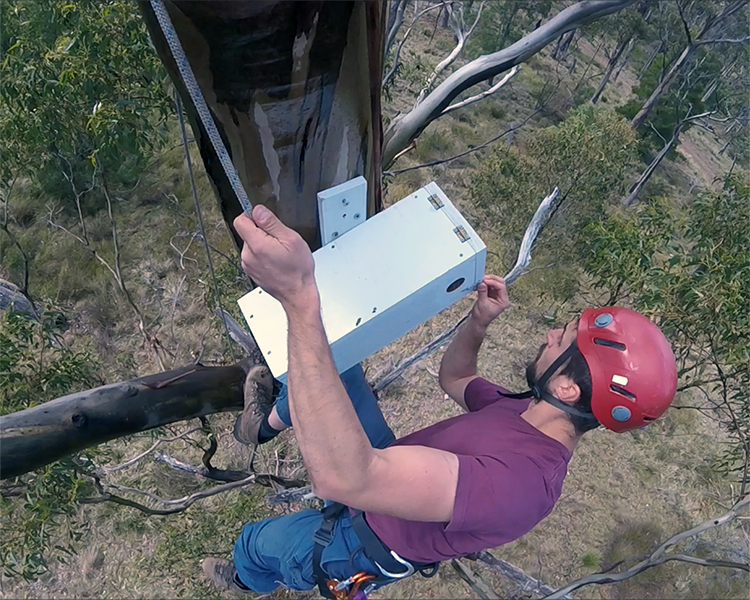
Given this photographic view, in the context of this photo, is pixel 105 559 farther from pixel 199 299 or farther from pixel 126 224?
pixel 126 224

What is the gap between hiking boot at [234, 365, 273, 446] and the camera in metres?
1.80

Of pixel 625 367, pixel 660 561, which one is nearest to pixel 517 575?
pixel 660 561

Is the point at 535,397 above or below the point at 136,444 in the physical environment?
above

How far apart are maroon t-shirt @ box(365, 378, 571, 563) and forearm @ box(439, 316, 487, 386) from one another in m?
0.28

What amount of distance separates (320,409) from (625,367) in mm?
1070

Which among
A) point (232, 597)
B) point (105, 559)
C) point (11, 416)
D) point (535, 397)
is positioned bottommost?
point (105, 559)

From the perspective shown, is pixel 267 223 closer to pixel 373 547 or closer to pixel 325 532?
pixel 373 547

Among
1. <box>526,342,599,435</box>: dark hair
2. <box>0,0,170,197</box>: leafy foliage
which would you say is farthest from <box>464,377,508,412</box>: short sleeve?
<box>0,0,170,197</box>: leafy foliage

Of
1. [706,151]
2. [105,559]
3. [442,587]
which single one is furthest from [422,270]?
[706,151]

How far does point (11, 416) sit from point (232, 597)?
3.44 m

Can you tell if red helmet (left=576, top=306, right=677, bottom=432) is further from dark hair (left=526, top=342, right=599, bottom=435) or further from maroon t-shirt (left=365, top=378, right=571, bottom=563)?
maroon t-shirt (left=365, top=378, right=571, bottom=563)

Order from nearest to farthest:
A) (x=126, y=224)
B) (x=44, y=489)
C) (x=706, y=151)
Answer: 1. (x=44, y=489)
2. (x=126, y=224)
3. (x=706, y=151)

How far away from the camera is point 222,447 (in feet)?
15.7

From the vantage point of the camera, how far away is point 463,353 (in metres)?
2.03
